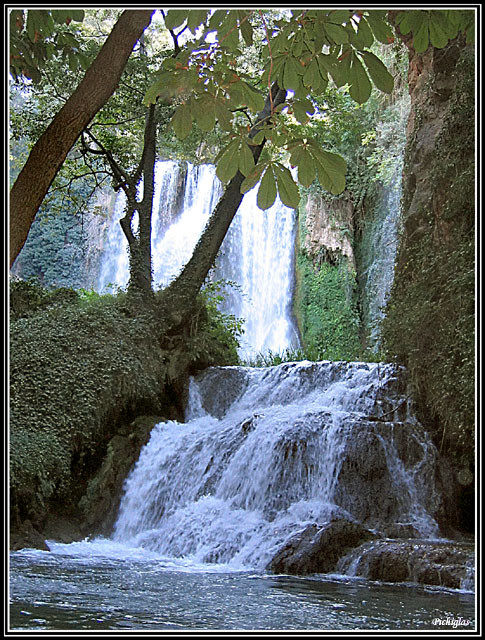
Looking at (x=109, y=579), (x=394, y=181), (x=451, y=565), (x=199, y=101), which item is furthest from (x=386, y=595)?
(x=394, y=181)

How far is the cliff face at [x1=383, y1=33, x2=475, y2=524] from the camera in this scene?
17.8 ft

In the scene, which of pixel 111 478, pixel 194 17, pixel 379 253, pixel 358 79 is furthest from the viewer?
pixel 379 253

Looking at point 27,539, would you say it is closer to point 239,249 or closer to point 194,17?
point 194,17

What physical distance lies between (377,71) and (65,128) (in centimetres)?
131

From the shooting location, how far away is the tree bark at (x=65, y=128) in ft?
8.02

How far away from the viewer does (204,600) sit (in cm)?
329

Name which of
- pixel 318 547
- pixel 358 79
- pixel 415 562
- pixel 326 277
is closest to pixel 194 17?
pixel 358 79

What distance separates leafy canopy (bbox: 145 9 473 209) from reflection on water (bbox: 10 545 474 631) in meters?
1.75

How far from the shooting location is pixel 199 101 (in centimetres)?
213

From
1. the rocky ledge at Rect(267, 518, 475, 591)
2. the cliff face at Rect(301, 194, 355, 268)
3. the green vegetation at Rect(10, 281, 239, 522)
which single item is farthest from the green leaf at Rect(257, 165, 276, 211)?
the cliff face at Rect(301, 194, 355, 268)

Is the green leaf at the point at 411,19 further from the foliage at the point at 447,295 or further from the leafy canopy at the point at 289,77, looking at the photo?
the foliage at the point at 447,295

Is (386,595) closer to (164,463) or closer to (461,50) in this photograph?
(164,463)

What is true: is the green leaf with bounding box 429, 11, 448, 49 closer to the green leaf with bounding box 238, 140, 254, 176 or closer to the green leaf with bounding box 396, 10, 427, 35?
the green leaf with bounding box 396, 10, 427, 35

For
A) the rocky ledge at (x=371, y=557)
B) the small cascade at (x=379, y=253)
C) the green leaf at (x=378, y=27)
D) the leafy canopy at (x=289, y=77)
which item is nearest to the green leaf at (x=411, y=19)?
the leafy canopy at (x=289, y=77)
